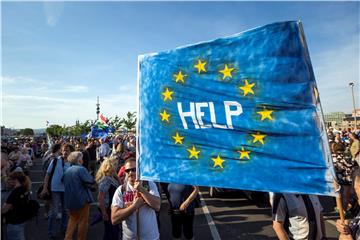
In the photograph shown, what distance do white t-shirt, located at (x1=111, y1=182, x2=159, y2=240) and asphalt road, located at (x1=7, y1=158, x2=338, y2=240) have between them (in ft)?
9.28

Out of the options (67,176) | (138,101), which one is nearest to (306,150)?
(138,101)

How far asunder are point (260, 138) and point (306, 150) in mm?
362

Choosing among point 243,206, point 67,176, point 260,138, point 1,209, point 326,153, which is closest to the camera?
point 326,153

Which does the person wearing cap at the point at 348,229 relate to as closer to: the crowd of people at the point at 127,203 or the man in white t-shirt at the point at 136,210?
the crowd of people at the point at 127,203

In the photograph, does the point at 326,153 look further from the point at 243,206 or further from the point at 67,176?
the point at 243,206

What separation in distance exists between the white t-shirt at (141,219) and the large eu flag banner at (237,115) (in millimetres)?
407

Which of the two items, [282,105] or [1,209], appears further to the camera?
[1,209]

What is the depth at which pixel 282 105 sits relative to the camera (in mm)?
2389

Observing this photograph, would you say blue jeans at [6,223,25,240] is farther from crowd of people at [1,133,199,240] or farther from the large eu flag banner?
the large eu flag banner

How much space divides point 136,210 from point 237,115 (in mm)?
1389

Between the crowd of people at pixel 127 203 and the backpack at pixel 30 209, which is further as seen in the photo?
the backpack at pixel 30 209

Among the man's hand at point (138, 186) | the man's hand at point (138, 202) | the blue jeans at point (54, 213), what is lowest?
the blue jeans at point (54, 213)

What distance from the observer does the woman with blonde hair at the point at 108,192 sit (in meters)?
4.53

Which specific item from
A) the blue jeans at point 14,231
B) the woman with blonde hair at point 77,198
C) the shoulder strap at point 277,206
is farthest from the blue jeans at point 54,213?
the shoulder strap at point 277,206
